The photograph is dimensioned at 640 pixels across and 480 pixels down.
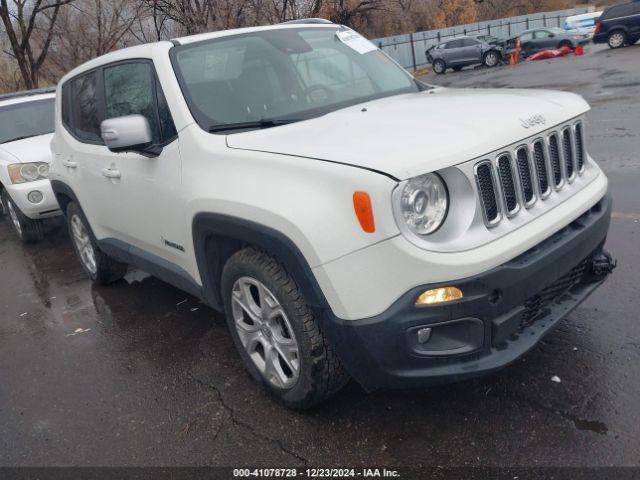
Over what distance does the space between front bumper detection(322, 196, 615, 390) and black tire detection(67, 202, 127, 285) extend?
311cm

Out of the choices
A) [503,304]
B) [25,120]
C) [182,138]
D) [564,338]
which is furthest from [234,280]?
[25,120]

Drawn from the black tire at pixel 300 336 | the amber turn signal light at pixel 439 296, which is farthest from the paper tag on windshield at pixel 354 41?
the amber turn signal light at pixel 439 296

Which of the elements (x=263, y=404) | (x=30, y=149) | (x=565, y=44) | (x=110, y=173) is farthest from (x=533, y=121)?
(x=565, y=44)

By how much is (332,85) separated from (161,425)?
7.31 feet

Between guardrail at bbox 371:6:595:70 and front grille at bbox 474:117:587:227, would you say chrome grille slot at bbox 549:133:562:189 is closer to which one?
front grille at bbox 474:117:587:227

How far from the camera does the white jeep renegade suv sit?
2.48 metres

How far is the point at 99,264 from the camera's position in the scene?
5312 millimetres

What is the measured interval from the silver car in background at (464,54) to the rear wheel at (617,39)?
14.6 ft

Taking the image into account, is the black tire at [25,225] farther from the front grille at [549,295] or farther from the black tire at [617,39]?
the black tire at [617,39]

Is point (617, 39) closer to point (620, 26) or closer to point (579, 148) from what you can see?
point (620, 26)

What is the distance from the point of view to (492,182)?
2.65 meters

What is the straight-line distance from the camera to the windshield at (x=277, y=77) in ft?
11.5

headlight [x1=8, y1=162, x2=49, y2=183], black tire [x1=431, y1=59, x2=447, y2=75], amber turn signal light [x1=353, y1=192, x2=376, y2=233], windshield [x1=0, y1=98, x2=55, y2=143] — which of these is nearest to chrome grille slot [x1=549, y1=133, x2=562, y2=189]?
amber turn signal light [x1=353, y1=192, x2=376, y2=233]

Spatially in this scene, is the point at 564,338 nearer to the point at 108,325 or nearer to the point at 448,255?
the point at 448,255
